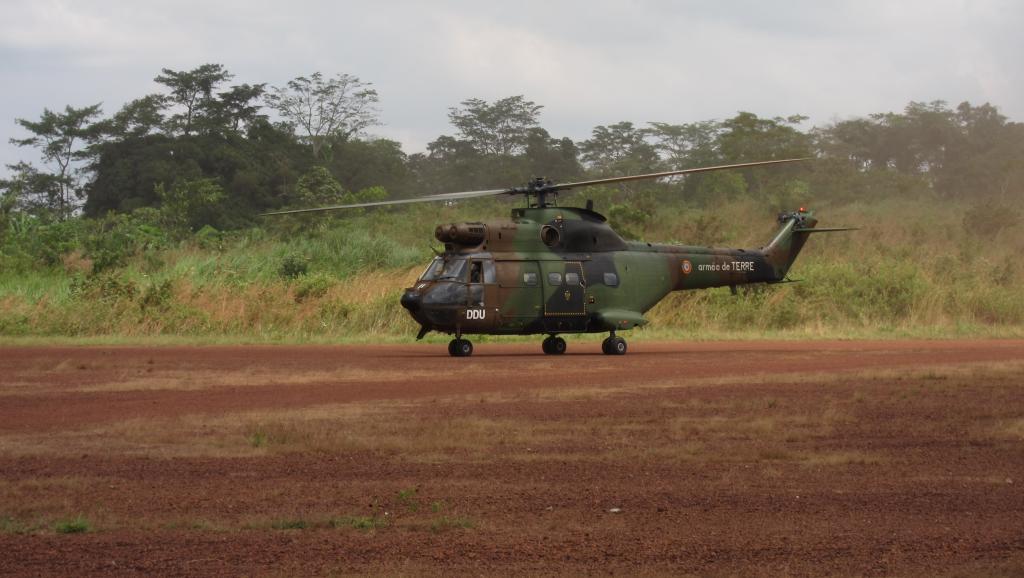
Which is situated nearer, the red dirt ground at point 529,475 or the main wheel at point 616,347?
the red dirt ground at point 529,475

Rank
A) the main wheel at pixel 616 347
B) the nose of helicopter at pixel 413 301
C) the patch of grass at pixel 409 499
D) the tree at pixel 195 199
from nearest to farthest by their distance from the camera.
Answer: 1. the patch of grass at pixel 409 499
2. the nose of helicopter at pixel 413 301
3. the main wheel at pixel 616 347
4. the tree at pixel 195 199

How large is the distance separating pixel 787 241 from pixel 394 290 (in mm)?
9373

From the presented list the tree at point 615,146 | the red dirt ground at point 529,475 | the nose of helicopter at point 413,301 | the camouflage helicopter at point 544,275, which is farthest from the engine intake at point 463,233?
the tree at point 615,146

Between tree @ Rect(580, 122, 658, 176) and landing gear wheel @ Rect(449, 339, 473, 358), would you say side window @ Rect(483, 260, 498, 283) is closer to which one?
landing gear wheel @ Rect(449, 339, 473, 358)

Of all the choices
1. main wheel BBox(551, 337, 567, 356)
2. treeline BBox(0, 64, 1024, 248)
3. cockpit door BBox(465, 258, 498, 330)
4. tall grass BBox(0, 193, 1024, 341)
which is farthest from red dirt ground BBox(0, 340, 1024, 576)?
treeline BBox(0, 64, 1024, 248)

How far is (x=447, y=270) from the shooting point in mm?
20875

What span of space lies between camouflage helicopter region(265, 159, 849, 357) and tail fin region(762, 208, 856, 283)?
81.4 inches

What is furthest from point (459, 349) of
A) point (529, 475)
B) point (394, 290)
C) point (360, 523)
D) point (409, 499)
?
point (360, 523)

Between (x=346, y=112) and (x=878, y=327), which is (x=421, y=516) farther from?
(x=346, y=112)

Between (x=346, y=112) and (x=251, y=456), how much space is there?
59.6 metres

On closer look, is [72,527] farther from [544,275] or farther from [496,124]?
[496,124]

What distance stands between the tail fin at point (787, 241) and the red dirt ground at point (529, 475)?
880 centimetres

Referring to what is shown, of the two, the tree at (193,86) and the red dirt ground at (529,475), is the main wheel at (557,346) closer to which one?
the red dirt ground at (529,475)

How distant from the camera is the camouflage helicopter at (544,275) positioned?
20.7 meters
